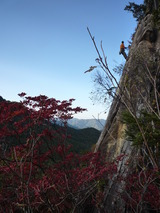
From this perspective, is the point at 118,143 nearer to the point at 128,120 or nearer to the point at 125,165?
the point at 125,165

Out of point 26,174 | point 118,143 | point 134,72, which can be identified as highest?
point 134,72

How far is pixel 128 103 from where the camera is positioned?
818cm

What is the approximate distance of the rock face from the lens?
5.88 metres

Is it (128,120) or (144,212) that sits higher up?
(128,120)

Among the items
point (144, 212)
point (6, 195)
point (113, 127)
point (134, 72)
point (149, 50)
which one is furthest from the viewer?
point (149, 50)

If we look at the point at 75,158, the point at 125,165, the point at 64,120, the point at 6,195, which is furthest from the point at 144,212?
the point at 6,195

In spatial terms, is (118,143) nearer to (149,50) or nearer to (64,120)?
(64,120)

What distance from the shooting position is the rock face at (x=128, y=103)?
232 inches

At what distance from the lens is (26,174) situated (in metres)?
5.30

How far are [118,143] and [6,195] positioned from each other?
4.99m

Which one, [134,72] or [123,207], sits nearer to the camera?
[123,207]

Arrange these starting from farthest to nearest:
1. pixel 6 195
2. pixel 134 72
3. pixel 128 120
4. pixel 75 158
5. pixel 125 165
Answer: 1. pixel 134 72
2. pixel 125 165
3. pixel 75 158
4. pixel 6 195
5. pixel 128 120

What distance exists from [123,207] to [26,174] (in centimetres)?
335

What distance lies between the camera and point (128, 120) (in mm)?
2773
